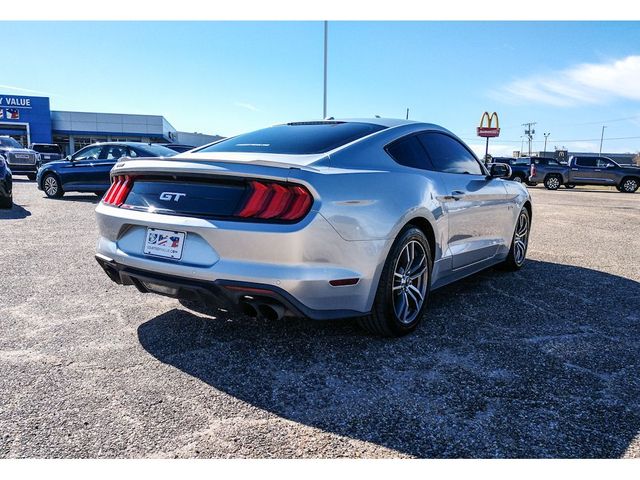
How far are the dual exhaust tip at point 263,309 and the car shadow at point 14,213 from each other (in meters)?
7.82

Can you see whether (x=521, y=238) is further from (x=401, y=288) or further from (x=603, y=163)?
(x=603, y=163)

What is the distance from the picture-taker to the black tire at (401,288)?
10.3 ft

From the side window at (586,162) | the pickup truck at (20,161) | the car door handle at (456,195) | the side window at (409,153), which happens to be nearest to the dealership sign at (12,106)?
the pickup truck at (20,161)

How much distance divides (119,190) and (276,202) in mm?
1267

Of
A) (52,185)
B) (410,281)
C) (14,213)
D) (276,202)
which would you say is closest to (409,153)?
(410,281)

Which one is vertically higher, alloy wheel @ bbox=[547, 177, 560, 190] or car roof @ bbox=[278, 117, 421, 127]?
car roof @ bbox=[278, 117, 421, 127]

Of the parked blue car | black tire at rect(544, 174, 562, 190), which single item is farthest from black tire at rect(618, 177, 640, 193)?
the parked blue car

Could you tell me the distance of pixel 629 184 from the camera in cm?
2464

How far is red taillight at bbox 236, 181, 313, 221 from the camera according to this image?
2.70m

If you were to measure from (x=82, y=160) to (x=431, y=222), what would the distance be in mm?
11813

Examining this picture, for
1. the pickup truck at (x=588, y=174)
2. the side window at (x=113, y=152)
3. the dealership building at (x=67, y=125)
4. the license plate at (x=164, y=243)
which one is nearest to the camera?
the license plate at (x=164, y=243)

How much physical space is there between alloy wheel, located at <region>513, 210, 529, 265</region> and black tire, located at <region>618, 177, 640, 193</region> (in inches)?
894

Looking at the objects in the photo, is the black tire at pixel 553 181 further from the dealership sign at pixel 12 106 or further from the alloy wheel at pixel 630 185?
the dealership sign at pixel 12 106

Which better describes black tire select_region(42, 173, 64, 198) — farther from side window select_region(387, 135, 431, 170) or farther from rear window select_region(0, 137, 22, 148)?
side window select_region(387, 135, 431, 170)
